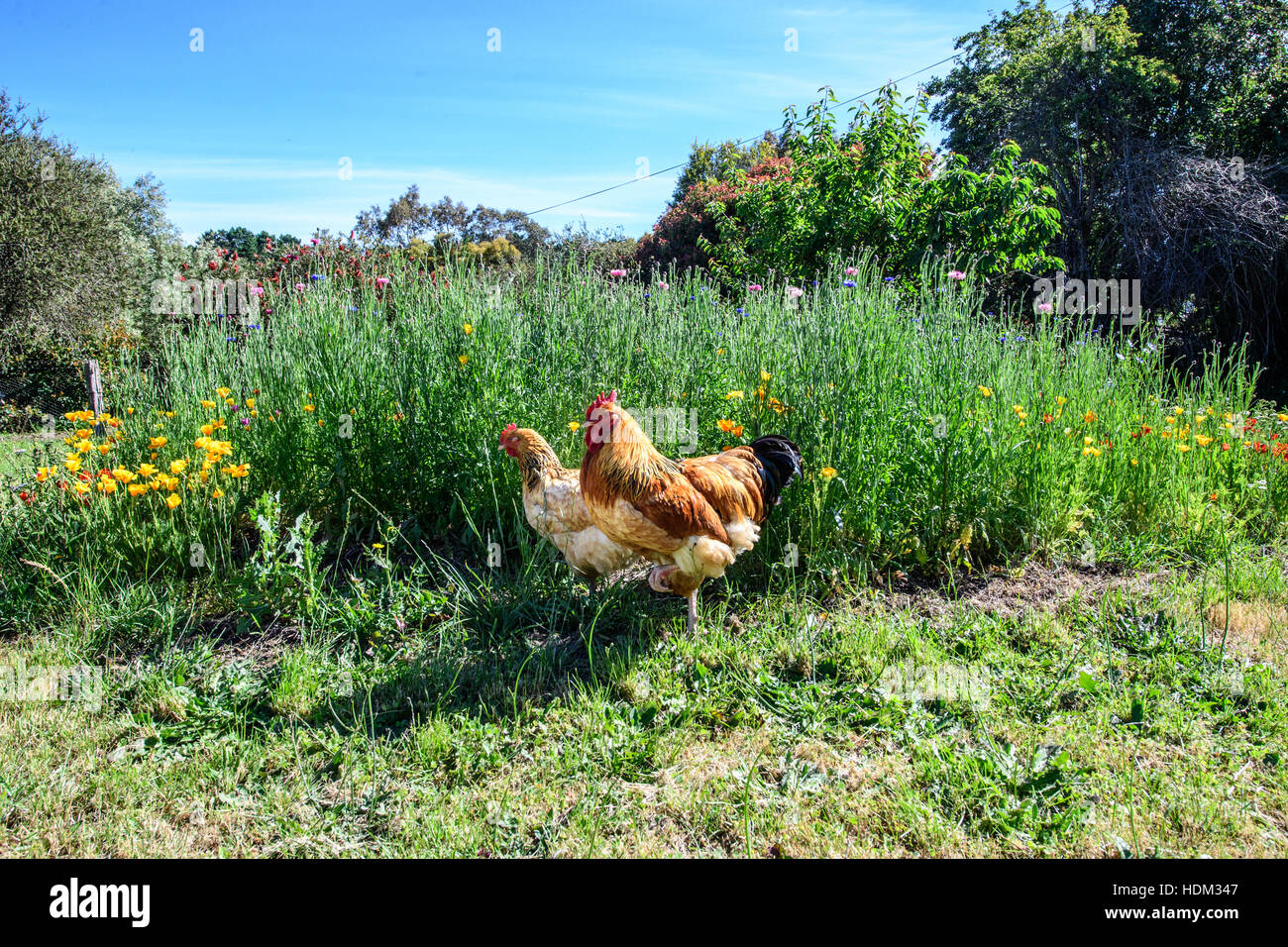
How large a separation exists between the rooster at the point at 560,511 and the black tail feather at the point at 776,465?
2.61ft

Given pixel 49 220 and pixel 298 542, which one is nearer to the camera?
pixel 298 542

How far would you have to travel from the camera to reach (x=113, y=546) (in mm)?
3994

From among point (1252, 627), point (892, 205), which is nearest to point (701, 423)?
point (1252, 627)

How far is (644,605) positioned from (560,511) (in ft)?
2.31

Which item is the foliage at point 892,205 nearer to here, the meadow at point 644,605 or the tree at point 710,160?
Result: the meadow at point 644,605

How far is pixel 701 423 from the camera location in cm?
458

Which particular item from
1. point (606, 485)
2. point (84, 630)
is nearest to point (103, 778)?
point (84, 630)

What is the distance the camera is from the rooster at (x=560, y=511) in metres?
3.62

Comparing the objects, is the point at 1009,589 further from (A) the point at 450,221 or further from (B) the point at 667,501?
(A) the point at 450,221

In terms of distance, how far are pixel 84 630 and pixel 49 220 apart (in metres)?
12.2

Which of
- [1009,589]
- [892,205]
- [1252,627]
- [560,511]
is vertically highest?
[892,205]

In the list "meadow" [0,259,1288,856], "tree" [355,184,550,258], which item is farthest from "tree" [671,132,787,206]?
"meadow" [0,259,1288,856]

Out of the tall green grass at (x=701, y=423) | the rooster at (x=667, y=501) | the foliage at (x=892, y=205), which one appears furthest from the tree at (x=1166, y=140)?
the rooster at (x=667, y=501)
